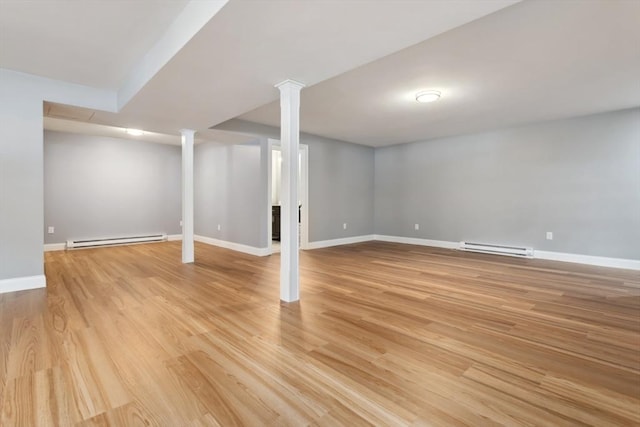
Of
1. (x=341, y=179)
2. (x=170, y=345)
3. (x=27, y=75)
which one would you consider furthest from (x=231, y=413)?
(x=341, y=179)

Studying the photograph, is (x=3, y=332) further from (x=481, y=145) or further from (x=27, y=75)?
(x=481, y=145)

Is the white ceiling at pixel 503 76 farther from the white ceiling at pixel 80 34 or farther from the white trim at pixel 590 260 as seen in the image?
the white trim at pixel 590 260

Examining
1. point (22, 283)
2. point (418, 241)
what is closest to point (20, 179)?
point (22, 283)

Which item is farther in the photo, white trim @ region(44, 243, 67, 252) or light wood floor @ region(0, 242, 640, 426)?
white trim @ region(44, 243, 67, 252)

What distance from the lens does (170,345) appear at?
1969 mm

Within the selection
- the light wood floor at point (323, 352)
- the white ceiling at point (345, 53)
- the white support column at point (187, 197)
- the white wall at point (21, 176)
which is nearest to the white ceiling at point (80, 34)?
the white ceiling at point (345, 53)

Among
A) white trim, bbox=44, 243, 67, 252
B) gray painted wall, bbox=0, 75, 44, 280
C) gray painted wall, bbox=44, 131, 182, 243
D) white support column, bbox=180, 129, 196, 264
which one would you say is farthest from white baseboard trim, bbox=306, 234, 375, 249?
white trim, bbox=44, 243, 67, 252

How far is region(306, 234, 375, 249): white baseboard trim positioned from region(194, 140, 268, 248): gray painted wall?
1.22 metres

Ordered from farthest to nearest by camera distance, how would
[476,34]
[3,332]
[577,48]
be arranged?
[577,48]
[476,34]
[3,332]

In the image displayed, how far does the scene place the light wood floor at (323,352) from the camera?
53.7 inches

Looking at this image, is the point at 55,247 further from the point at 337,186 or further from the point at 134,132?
the point at 337,186

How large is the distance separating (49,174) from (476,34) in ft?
23.5

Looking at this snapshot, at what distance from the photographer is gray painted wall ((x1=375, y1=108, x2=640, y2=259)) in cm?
441

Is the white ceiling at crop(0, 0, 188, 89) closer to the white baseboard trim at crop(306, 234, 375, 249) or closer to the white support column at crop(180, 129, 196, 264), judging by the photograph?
the white support column at crop(180, 129, 196, 264)
